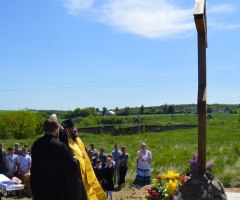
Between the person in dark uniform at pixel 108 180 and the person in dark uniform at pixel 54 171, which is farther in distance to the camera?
the person in dark uniform at pixel 108 180

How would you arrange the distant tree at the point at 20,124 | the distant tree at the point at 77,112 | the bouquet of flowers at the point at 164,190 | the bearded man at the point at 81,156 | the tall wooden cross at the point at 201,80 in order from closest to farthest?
1. the bearded man at the point at 81,156
2. the bouquet of flowers at the point at 164,190
3. the tall wooden cross at the point at 201,80
4. the distant tree at the point at 20,124
5. the distant tree at the point at 77,112

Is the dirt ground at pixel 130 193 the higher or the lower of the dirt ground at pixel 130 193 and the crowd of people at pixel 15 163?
the lower

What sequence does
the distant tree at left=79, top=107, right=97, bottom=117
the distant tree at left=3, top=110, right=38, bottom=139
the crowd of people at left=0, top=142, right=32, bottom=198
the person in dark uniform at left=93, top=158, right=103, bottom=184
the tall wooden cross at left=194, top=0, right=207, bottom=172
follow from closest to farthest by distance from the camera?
the tall wooden cross at left=194, top=0, right=207, bottom=172
the person in dark uniform at left=93, top=158, right=103, bottom=184
the crowd of people at left=0, top=142, right=32, bottom=198
the distant tree at left=3, top=110, right=38, bottom=139
the distant tree at left=79, top=107, right=97, bottom=117

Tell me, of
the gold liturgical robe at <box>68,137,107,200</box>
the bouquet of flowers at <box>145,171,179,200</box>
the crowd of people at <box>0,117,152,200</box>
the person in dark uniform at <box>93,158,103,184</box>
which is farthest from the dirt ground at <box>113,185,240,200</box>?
the gold liturgical robe at <box>68,137,107,200</box>

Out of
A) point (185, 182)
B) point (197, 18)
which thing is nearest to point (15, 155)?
point (185, 182)

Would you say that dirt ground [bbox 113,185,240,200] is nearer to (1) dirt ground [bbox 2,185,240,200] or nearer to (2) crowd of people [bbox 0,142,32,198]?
(1) dirt ground [bbox 2,185,240,200]

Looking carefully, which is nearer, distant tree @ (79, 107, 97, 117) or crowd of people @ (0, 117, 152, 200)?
crowd of people @ (0, 117, 152, 200)

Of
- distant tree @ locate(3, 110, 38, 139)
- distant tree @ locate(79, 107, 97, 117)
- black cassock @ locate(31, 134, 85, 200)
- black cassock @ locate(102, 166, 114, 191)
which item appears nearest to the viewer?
black cassock @ locate(31, 134, 85, 200)

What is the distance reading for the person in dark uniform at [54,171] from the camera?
4.38 meters

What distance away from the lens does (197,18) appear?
Answer: 6387 millimetres

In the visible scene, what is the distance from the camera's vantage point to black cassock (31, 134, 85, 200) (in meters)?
4.38

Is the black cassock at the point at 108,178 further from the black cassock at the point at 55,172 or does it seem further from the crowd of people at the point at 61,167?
the black cassock at the point at 55,172

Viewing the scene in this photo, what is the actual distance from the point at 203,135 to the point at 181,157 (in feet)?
31.1

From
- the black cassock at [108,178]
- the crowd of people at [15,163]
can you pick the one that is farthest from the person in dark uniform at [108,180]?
the crowd of people at [15,163]
